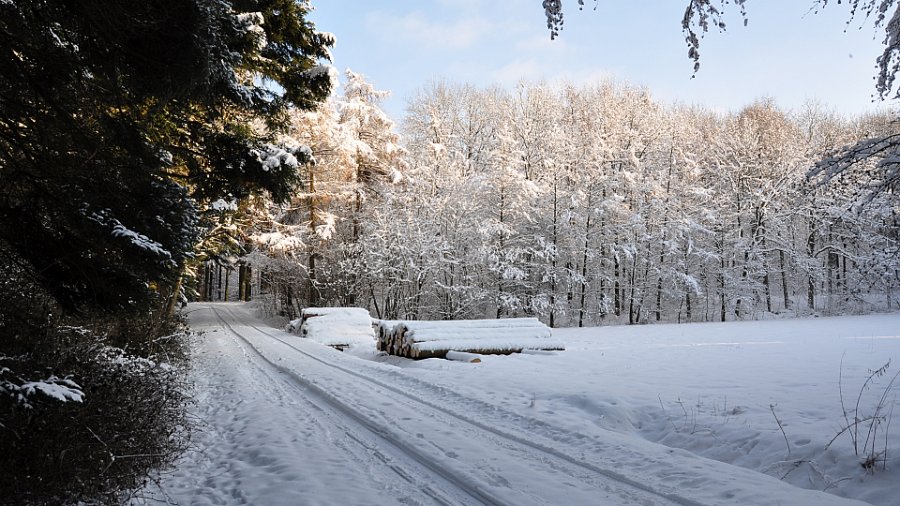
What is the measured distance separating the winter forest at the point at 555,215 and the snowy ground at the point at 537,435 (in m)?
13.9

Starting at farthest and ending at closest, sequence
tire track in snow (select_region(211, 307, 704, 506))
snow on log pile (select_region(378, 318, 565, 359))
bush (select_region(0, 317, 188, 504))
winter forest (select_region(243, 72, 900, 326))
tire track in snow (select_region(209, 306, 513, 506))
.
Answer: winter forest (select_region(243, 72, 900, 326)), snow on log pile (select_region(378, 318, 565, 359)), tire track in snow (select_region(211, 307, 704, 506)), tire track in snow (select_region(209, 306, 513, 506)), bush (select_region(0, 317, 188, 504))

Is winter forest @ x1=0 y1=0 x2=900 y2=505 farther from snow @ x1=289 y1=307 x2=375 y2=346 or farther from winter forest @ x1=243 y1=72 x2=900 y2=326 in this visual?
snow @ x1=289 y1=307 x2=375 y2=346

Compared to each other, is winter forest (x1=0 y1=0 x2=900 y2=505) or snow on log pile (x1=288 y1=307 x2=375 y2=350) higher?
winter forest (x1=0 y1=0 x2=900 y2=505)

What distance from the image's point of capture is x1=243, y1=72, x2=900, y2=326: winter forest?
80.5 feet

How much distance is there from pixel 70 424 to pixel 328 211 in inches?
956

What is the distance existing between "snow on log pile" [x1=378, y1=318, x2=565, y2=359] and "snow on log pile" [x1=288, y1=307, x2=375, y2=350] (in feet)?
16.4

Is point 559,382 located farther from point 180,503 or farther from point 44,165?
point 44,165

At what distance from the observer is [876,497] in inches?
152

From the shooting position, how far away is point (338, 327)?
64.1 feet

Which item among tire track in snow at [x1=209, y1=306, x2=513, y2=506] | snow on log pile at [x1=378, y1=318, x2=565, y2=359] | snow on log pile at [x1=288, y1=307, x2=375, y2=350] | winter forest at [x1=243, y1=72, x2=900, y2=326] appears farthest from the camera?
winter forest at [x1=243, y1=72, x2=900, y2=326]

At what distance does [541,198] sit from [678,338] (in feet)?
34.6

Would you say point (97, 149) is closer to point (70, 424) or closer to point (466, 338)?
point (70, 424)

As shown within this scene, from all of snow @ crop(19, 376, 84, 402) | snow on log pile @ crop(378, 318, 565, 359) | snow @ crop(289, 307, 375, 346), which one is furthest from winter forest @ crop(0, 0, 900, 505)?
snow @ crop(289, 307, 375, 346)

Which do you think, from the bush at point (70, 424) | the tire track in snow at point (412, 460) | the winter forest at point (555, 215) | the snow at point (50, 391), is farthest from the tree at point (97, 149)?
the winter forest at point (555, 215)
